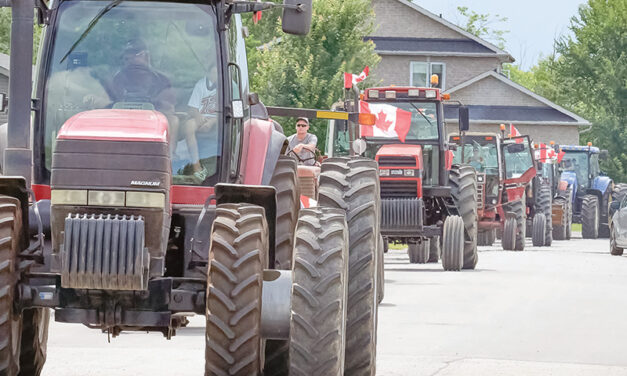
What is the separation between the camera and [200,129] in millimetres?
9461

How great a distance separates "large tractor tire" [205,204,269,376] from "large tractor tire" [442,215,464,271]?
18.0 metres

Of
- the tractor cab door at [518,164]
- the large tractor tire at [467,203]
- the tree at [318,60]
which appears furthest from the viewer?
the tree at [318,60]

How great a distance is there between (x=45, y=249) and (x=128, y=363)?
3.64 meters

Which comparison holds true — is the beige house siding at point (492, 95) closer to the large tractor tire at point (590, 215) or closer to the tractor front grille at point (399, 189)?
the large tractor tire at point (590, 215)

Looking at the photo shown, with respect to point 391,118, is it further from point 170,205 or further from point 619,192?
point 619,192

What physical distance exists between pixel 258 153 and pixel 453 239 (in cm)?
1655

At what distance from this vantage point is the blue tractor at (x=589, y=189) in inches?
1861

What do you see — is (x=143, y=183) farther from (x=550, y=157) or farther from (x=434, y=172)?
(x=550, y=157)

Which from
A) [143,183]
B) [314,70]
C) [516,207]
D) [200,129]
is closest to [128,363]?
[200,129]

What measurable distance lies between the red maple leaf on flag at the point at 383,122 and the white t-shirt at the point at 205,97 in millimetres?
16772

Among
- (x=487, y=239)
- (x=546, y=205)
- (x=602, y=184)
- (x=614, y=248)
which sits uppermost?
(x=602, y=184)

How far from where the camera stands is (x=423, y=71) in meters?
72.9

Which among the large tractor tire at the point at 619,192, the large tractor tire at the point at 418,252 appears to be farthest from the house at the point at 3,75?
the large tractor tire at the point at 619,192

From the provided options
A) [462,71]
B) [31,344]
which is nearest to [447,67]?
[462,71]
